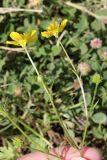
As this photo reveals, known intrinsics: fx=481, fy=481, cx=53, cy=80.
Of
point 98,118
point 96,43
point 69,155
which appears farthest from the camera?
point 96,43

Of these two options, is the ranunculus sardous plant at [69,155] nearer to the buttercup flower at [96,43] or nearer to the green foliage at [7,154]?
the green foliage at [7,154]

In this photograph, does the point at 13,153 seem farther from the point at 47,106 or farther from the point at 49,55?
the point at 49,55

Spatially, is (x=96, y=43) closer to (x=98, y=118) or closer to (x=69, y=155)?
(x=98, y=118)

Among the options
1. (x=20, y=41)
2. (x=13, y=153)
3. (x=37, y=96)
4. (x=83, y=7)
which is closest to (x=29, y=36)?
(x=20, y=41)

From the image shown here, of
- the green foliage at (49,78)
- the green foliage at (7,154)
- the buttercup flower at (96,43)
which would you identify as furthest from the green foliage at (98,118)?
the green foliage at (7,154)

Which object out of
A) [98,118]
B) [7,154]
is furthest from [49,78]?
[7,154]

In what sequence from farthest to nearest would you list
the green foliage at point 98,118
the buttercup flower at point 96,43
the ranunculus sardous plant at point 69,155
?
the buttercup flower at point 96,43 < the green foliage at point 98,118 < the ranunculus sardous plant at point 69,155

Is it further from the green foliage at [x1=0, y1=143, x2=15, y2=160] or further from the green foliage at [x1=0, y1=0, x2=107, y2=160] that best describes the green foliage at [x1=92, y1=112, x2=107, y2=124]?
the green foliage at [x1=0, y1=143, x2=15, y2=160]

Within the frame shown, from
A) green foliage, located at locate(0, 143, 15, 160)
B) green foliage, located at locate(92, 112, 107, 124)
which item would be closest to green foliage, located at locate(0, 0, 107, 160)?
green foliage, located at locate(92, 112, 107, 124)
